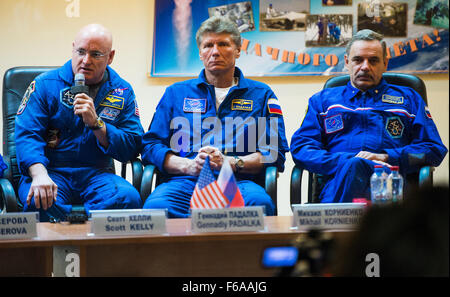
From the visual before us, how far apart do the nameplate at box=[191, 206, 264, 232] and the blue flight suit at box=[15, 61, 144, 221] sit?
930 mm

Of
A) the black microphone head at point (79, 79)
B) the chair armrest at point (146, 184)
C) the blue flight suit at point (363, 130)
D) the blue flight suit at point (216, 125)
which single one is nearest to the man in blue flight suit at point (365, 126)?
the blue flight suit at point (363, 130)

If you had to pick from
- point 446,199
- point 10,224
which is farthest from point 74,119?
point 446,199

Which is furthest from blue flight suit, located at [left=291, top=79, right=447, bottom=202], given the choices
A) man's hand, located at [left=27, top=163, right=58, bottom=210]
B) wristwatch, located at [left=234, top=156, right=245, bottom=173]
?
man's hand, located at [left=27, top=163, right=58, bottom=210]

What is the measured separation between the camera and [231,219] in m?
1.87

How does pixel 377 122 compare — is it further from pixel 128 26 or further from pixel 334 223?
pixel 128 26

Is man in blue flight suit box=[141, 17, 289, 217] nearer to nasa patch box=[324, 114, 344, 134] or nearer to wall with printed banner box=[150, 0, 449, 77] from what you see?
nasa patch box=[324, 114, 344, 134]

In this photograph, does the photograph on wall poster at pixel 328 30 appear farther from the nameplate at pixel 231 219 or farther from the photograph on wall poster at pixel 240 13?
the nameplate at pixel 231 219

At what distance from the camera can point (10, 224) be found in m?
1.79

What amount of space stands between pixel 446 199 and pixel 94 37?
8.68ft

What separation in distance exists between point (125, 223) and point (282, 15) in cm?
257

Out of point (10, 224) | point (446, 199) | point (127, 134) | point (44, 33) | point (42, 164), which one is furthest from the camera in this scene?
point (44, 33)

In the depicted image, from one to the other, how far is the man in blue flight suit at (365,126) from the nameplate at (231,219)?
87cm

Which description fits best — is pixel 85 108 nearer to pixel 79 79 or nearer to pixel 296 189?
pixel 79 79

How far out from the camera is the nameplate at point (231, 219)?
185 centimetres
